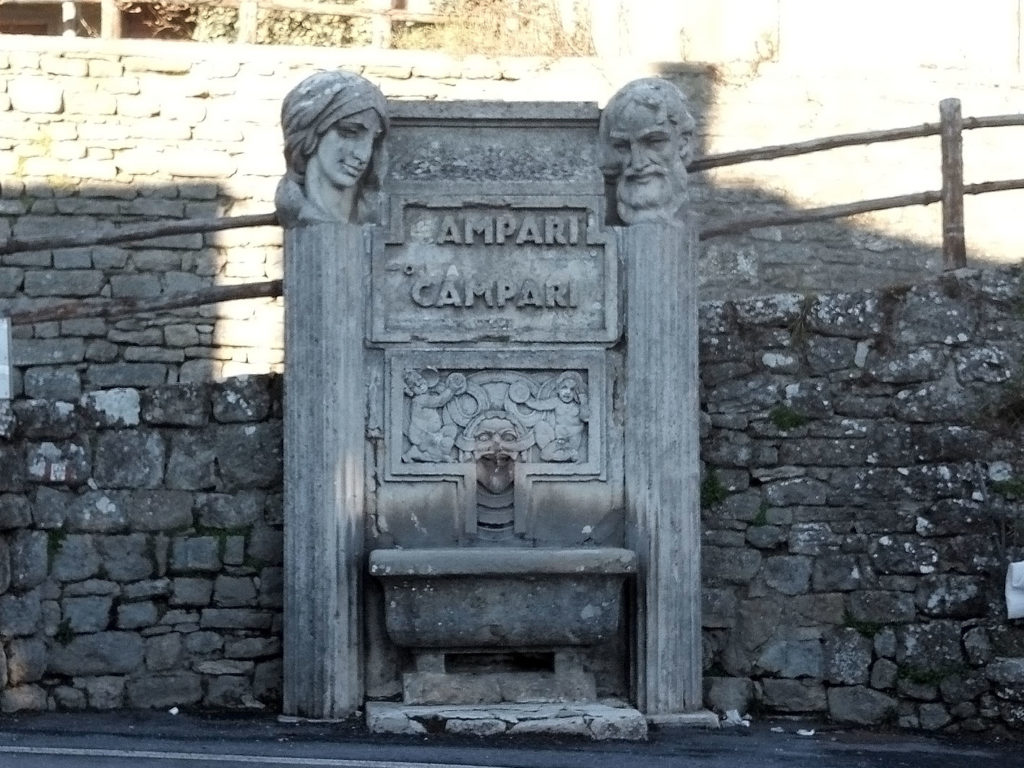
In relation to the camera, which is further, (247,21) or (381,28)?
(381,28)

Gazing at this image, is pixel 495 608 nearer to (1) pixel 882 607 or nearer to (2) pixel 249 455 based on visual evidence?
(2) pixel 249 455

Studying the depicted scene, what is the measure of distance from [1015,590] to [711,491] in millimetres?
1250

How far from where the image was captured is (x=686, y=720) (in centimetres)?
765

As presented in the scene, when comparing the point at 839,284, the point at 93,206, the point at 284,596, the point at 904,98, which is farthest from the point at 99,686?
the point at 904,98

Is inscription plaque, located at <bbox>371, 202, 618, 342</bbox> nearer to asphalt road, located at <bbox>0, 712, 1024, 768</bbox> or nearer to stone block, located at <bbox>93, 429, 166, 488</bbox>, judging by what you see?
stone block, located at <bbox>93, 429, 166, 488</bbox>

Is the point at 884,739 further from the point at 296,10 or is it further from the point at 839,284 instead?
the point at 296,10

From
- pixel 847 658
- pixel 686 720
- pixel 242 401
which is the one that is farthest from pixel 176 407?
pixel 847 658

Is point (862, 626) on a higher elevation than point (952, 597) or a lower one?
lower

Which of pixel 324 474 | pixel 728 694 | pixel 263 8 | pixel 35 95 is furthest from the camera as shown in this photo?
pixel 263 8

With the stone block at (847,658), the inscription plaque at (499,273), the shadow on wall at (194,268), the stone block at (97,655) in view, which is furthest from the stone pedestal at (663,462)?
the shadow on wall at (194,268)

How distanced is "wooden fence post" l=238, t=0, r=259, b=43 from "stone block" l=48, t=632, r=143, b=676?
21.4 ft

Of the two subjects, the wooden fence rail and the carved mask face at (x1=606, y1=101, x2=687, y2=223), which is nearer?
the carved mask face at (x1=606, y1=101, x2=687, y2=223)

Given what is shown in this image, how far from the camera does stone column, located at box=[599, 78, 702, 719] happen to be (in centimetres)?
774

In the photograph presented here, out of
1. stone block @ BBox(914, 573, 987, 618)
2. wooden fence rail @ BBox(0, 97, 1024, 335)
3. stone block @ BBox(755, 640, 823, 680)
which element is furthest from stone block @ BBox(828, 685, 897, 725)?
wooden fence rail @ BBox(0, 97, 1024, 335)
